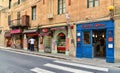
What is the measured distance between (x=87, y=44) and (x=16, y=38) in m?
16.9

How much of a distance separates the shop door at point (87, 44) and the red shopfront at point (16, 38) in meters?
13.7

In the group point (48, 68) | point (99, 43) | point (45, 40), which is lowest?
point (48, 68)

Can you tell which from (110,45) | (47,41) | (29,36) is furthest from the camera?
(29,36)

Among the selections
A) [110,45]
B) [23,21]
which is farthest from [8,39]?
[110,45]

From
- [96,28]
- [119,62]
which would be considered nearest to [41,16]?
[96,28]

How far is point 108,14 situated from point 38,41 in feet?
38.6

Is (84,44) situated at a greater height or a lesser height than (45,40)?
lesser

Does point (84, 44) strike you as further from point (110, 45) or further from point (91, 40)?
point (110, 45)

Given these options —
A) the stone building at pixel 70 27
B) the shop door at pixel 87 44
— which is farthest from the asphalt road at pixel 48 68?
the shop door at pixel 87 44

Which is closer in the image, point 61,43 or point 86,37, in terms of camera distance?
point 86,37

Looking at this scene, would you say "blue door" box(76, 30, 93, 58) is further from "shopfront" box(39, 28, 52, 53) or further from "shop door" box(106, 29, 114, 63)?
"shopfront" box(39, 28, 52, 53)

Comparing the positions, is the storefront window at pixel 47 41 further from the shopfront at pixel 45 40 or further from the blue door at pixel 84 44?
the blue door at pixel 84 44

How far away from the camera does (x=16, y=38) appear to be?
33500 mm

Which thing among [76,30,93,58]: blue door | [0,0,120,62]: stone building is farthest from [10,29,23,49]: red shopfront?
[76,30,93,58]: blue door
